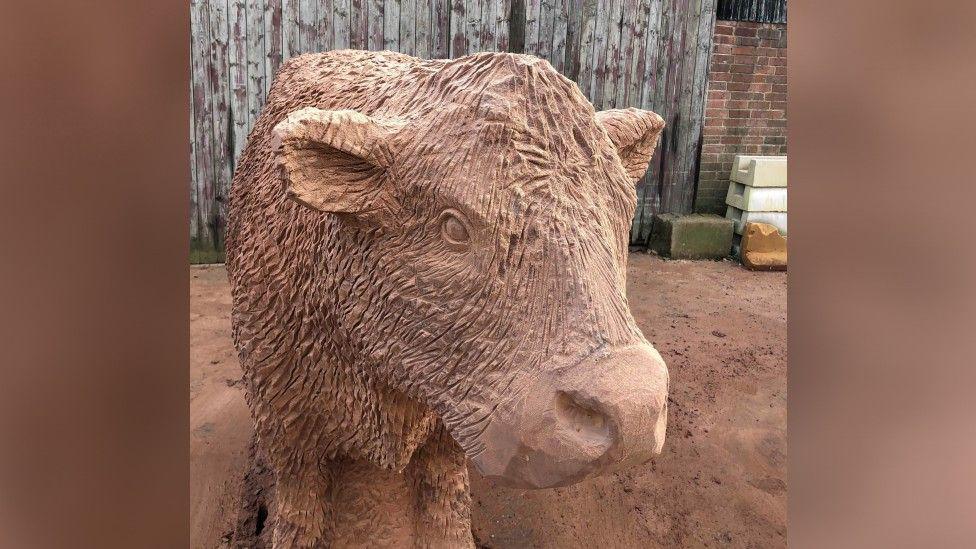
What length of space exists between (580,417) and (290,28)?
5157mm

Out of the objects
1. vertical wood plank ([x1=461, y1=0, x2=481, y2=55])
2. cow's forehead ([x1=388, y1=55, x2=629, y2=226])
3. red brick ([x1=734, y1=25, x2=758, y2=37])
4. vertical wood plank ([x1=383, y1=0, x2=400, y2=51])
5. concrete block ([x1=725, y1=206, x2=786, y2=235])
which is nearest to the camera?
cow's forehead ([x1=388, y1=55, x2=629, y2=226])

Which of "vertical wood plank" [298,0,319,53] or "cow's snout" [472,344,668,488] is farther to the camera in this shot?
"vertical wood plank" [298,0,319,53]

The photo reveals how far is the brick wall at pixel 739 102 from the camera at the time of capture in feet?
21.0

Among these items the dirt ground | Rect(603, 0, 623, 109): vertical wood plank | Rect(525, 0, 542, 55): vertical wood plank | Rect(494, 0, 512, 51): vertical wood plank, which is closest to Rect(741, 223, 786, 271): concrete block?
the dirt ground

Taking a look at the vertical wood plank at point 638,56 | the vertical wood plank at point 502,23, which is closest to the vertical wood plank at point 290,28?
the vertical wood plank at point 502,23

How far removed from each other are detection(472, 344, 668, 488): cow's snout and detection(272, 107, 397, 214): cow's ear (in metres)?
0.57

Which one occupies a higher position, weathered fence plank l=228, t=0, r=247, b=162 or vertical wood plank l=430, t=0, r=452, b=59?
vertical wood plank l=430, t=0, r=452, b=59

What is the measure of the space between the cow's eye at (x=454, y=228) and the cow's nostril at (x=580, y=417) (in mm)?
382

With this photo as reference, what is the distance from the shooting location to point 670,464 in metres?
3.14

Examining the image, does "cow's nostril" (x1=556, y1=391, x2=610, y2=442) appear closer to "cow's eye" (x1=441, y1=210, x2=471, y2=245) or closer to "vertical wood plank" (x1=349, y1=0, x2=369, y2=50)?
"cow's eye" (x1=441, y1=210, x2=471, y2=245)

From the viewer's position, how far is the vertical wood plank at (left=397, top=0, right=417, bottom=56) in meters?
5.50

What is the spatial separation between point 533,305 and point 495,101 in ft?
1.41
